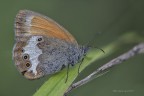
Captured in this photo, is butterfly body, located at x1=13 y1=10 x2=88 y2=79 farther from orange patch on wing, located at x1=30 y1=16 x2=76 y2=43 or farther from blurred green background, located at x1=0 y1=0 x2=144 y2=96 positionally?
blurred green background, located at x1=0 y1=0 x2=144 y2=96

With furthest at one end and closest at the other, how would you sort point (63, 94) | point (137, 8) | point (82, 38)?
point (82, 38) < point (137, 8) < point (63, 94)

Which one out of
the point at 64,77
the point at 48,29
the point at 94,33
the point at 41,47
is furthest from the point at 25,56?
the point at 94,33

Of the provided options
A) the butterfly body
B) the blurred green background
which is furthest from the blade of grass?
the butterfly body

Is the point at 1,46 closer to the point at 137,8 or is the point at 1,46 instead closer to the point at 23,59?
the point at 23,59

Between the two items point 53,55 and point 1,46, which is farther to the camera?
point 1,46

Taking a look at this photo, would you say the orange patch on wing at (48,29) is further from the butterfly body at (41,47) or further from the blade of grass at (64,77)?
the blade of grass at (64,77)

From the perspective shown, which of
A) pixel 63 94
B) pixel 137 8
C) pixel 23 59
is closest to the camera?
pixel 63 94

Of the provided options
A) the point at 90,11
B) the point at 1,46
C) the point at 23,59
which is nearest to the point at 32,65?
the point at 23,59
